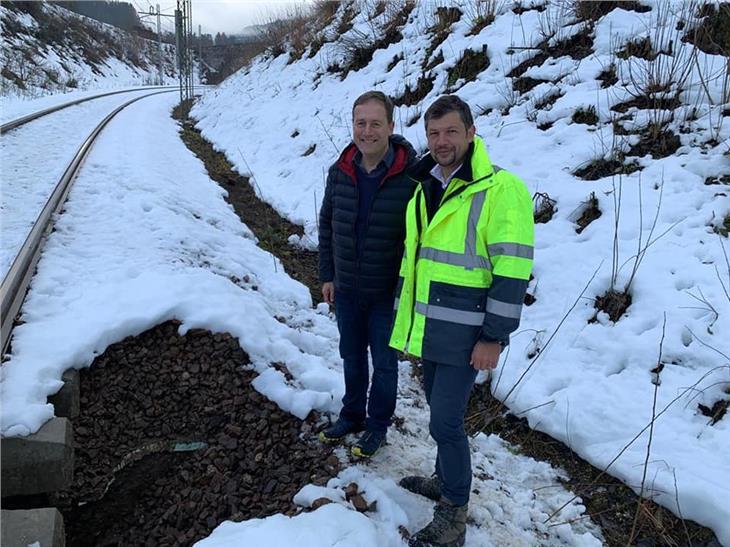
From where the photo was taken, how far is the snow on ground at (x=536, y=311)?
300 cm

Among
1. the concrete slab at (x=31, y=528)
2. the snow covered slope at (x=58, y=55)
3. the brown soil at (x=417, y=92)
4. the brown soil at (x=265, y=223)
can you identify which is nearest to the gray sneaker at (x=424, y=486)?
the concrete slab at (x=31, y=528)

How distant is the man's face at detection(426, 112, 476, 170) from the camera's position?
2227 mm

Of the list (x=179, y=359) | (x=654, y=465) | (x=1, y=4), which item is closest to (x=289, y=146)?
(x=179, y=359)

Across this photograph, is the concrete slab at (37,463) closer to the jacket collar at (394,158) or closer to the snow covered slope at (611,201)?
the jacket collar at (394,158)

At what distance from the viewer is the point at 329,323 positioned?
505 cm

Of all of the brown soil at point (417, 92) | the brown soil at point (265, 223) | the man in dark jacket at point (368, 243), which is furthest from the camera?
the brown soil at point (417, 92)

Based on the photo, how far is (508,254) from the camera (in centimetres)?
209

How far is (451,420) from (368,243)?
1.01 metres

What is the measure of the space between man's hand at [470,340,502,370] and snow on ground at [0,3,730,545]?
1057 millimetres

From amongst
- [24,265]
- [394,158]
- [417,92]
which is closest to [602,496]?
[394,158]

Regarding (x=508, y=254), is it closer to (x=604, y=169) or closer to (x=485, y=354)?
(x=485, y=354)

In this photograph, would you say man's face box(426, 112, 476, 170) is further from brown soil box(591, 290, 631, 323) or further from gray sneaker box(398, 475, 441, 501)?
brown soil box(591, 290, 631, 323)

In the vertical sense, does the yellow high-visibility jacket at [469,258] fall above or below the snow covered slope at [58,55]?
below

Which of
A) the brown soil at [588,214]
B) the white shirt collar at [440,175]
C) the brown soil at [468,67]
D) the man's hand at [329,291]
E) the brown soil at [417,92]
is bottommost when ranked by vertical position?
the man's hand at [329,291]
